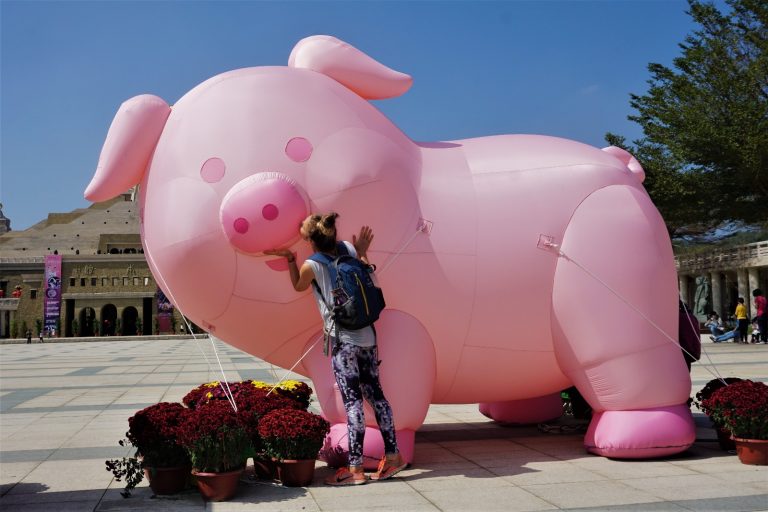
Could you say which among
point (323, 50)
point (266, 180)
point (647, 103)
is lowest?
point (266, 180)

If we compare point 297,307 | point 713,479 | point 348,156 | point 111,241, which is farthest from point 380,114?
point 111,241

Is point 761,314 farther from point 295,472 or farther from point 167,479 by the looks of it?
point 167,479

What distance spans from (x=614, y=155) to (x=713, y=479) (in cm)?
277

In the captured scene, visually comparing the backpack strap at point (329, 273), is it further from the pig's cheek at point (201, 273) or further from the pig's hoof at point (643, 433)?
the pig's hoof at point (643, 433)

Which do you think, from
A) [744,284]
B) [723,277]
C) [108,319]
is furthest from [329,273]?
[108,319]

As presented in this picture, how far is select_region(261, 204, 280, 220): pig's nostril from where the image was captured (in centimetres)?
472

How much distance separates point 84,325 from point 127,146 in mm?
57777

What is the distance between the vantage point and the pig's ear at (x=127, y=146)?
5105 mm

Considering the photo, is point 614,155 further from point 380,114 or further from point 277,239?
point 277,239

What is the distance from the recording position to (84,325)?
190 ft

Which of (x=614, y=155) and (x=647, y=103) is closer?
(x=614, y=155)

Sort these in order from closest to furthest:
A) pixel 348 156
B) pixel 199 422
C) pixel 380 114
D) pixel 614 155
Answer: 1. pixel 199 422
2. pixel 348 156
3. pixel 380 114
4. pixel 614 155

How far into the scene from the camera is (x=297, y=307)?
509 cm

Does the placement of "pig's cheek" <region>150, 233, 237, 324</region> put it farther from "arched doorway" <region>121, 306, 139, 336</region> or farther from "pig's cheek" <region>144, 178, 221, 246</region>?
"arched doorway" <region>121, 306, 139, 336</region>
